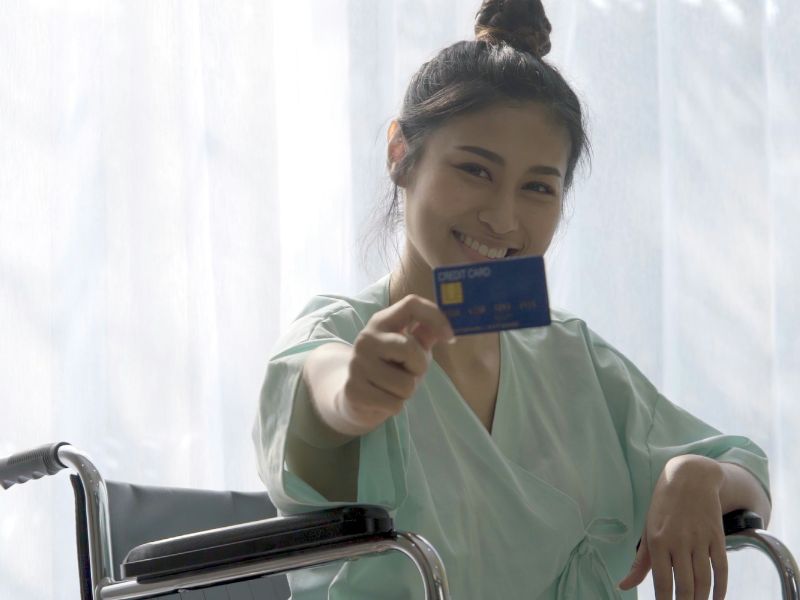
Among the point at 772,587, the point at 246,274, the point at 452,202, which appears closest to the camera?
the point at 452,202

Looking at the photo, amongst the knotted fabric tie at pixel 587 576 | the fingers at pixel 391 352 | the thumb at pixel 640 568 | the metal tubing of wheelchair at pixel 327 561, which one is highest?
the fingers at pixel 391 352

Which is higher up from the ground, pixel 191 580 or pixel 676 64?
pixel 676 64

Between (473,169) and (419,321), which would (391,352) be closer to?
(419,321)

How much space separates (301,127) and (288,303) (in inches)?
12.5

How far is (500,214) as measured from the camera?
1.07 metres

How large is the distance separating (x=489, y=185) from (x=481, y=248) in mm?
64

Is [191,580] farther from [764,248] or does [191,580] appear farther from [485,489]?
[764,248]

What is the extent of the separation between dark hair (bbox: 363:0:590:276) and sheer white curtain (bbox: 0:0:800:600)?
65 cm

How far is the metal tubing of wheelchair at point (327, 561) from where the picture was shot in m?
0.77

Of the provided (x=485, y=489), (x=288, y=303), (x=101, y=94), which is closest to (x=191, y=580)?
(x=485, y=489)

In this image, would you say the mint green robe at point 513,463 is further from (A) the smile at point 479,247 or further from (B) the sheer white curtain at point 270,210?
(B) the sheer white curtain at point 270,210

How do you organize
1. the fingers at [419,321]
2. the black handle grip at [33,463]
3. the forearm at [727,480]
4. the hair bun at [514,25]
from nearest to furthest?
the fingers at [419,321] < the forearm at [727,480] < the black handle grip at [33,463] < the hair bun at [514,25]

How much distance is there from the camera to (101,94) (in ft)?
6.20

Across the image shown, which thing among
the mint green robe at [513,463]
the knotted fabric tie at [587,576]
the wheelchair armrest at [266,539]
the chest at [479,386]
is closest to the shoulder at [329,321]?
the mint green robe at [513,463]
